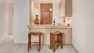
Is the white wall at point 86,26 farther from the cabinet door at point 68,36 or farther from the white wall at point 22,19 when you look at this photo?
the white wall at point 22,19

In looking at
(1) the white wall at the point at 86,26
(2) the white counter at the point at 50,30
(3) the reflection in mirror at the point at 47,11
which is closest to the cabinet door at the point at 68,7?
(2) the white counter at the point at 50,30

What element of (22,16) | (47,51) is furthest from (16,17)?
(47,51)

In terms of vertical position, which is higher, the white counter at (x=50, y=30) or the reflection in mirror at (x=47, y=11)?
the reflection in mirror at (x=47, y=11)

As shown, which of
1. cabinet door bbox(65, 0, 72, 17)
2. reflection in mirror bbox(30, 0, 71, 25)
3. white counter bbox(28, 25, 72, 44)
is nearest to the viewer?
cabinet door bbox(65, 0, 72, 17)

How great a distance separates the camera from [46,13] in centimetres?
802

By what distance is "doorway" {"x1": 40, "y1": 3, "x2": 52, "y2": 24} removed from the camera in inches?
312

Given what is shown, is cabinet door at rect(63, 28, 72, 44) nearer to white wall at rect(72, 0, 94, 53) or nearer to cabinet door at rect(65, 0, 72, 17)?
cabinet door at rect(65, 0, 72, 17)

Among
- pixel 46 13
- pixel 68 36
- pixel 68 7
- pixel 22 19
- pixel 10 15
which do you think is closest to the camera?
pixel 68 7

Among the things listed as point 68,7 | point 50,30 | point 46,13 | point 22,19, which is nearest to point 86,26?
point 68,7

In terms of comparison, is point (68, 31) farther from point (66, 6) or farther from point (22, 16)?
point (22, 16)

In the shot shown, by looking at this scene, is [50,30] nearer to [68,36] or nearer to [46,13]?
[68,36]

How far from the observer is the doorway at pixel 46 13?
7.93 metres

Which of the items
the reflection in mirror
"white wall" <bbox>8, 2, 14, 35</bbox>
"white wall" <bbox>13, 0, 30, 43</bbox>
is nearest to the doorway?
the reflection in mirror

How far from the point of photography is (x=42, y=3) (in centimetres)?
788
